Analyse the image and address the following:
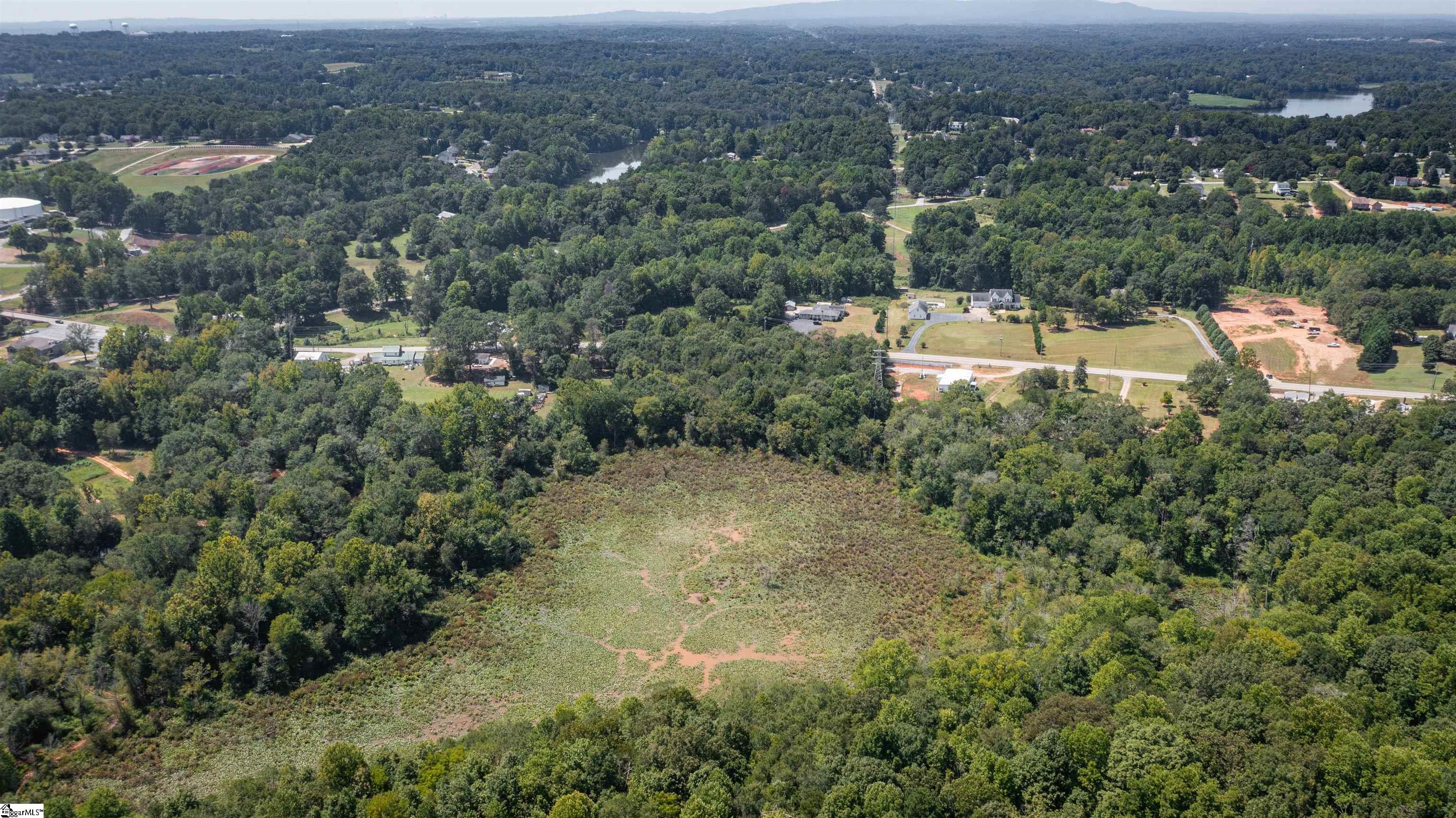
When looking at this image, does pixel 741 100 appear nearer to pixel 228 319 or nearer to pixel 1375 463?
pixel 228 319

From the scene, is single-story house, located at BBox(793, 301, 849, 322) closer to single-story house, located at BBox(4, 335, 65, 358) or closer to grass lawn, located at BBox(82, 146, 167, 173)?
single-story house, located at BBox(4, 335, 65, 358)

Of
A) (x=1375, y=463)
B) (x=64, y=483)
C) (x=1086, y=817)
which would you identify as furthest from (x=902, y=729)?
(x=64, y=483)

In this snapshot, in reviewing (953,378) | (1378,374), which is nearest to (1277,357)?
(1378,374)

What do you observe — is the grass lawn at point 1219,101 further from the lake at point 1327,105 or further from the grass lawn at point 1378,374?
the grass lawn at point 1378,374

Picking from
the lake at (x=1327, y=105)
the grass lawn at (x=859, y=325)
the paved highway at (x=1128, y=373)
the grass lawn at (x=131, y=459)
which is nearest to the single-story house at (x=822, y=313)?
the grass lawn at (x=859, y=325)

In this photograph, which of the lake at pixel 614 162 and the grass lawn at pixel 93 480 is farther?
the lake at pixel 614 162

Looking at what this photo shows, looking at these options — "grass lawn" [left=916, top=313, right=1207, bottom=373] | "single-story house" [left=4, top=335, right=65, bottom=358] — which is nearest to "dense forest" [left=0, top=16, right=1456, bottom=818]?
"grass lawn" [left=916, top=313, right=1207, bottom=373]
